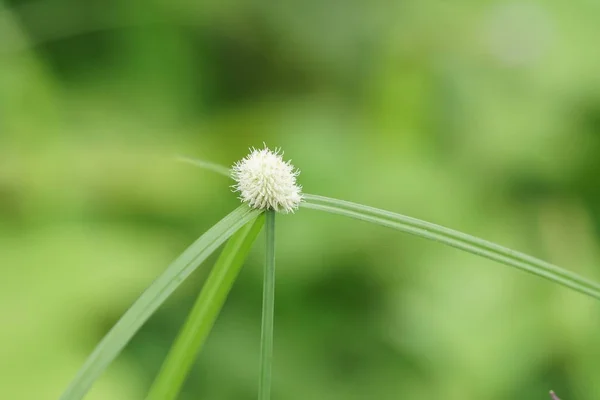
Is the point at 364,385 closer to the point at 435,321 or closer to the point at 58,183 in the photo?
the point at 435,321

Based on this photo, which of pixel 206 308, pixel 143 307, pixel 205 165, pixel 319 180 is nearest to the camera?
pixel 143 307

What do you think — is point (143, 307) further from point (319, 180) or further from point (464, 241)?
point (319, 180)

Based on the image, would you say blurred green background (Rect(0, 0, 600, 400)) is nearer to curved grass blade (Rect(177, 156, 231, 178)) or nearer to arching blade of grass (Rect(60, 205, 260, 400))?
curved grass blade (Rect(177, 156, 231, 178))

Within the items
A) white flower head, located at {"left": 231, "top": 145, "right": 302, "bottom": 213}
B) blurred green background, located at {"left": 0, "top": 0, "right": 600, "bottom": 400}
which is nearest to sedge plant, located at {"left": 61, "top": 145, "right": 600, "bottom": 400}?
white flower head, located at {"left": 231, "top": 145, "right": 302, "bottom": 213}

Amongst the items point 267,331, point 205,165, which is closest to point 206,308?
point 267,331

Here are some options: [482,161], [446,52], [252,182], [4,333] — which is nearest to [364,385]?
[482,161]

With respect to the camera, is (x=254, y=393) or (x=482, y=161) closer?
(x=254, y=393)
